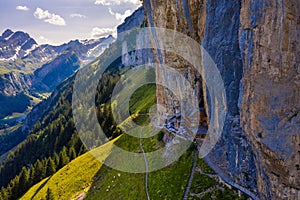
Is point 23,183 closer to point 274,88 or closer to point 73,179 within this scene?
point 73,179

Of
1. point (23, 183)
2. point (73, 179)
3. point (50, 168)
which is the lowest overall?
point (23, 183)

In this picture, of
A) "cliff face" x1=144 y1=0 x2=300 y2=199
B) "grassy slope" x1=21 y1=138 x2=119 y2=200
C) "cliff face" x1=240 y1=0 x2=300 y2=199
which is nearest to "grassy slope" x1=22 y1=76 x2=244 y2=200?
"grassy slope" x1=21 y1=138 x2=119 y2=200

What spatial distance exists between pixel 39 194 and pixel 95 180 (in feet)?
56.5

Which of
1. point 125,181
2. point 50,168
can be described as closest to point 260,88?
point 125,181

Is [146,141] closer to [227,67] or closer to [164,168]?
[164,168]

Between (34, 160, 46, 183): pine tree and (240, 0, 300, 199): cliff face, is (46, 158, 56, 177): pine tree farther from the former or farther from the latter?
(240, 0, 300, 199): cliff face

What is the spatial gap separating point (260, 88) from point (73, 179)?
59613 millimetres

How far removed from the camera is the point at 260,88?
22812 millimetres

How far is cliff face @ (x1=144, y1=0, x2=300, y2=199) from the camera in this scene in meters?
20.4

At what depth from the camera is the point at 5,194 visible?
82.5 meters

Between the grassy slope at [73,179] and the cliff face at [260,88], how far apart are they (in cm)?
4286

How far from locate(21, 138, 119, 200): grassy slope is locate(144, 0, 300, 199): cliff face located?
42.9 m

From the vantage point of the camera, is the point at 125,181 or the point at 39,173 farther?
the point at 39,173

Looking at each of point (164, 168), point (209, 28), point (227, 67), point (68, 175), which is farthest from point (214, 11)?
point (68, 175)
